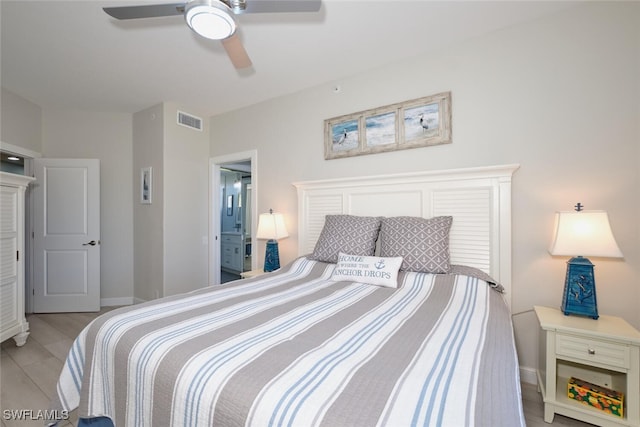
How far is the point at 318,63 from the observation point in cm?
255

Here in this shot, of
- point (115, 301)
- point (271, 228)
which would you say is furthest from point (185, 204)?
point (115, 301)

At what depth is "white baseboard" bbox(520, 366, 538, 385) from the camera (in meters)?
1.94

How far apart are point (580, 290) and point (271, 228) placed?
2.43 metres

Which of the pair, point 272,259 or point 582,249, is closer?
point 582,249

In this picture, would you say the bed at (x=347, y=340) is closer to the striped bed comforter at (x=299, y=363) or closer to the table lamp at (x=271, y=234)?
the striped bed comforter at (x=299, y=363)

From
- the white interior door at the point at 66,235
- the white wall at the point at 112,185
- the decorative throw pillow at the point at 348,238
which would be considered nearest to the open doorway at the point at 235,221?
the white wall at the point at 112,185

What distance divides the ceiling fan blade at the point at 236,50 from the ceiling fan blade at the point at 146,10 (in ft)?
0.98

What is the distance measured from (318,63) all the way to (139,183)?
2842mm

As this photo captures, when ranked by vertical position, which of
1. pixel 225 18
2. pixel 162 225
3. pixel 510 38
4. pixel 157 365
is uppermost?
pixel 510 38

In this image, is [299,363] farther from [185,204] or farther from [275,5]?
[185,204]

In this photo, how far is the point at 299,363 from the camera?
2.80 feet

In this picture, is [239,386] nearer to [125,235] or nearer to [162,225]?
[162,225]

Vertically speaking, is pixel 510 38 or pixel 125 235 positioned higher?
pixel 510 38

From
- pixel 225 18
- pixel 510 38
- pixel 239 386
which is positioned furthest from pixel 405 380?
pixel 510 38
